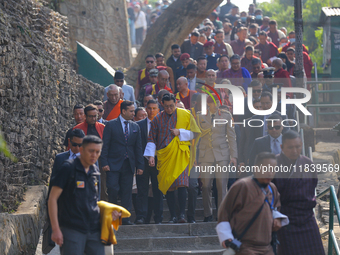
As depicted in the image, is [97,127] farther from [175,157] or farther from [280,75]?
[280,75]

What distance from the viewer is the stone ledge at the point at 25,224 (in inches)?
250

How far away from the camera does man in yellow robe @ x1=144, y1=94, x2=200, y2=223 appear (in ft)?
25.7

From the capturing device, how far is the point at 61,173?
4895 mm

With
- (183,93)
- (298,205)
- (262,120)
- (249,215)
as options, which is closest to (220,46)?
(183,93)

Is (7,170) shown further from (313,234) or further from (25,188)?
(313,234)

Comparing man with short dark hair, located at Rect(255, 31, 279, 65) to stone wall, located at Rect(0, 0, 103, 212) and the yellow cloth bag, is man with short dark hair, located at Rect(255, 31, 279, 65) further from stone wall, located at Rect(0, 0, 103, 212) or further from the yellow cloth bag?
the yellow cloth bag

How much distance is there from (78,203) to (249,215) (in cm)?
160

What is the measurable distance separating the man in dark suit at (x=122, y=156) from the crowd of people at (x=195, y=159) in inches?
0.6

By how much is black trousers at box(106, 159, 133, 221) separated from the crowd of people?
15mm

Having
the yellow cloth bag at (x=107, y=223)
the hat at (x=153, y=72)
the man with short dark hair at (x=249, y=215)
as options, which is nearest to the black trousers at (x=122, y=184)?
the yellow cloth bag at (x=107, y=223)

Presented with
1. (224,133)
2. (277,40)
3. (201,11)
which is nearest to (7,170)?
(224,133)

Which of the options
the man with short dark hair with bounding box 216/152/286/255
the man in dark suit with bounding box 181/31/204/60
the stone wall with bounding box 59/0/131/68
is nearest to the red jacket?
the man in dark suit with bounding box 181/31/204/60

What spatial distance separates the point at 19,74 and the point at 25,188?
5.65 feet

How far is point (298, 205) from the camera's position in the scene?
5566mm
